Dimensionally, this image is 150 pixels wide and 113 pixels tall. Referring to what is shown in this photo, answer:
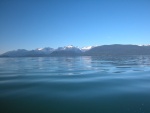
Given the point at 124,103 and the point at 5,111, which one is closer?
the point at 5,111

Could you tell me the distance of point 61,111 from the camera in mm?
10906

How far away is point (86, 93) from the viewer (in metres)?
14.2

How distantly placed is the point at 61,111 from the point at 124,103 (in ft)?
15.0

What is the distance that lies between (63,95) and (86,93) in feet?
6.59

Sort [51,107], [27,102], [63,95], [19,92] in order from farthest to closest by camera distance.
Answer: [19,92] → [63,95] → [27,102] → [51,107]

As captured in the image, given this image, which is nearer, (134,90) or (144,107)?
(144,107)

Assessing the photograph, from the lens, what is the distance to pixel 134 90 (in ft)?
49.0

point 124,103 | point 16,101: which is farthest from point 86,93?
point 16,101

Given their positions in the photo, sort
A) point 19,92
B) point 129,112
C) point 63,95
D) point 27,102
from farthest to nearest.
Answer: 1. point 19,92
2. point 63,95
3. point 27,102
4. point 129,112

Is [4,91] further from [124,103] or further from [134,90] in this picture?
[134,90]

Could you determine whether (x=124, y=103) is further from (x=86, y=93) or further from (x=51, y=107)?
(x=51, y=107)

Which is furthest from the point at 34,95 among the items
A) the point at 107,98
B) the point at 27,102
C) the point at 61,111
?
the point at 107,98

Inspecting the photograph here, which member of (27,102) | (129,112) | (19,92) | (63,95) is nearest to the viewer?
(129,112)

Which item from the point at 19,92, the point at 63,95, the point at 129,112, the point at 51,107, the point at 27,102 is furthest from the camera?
the point at 19,92
